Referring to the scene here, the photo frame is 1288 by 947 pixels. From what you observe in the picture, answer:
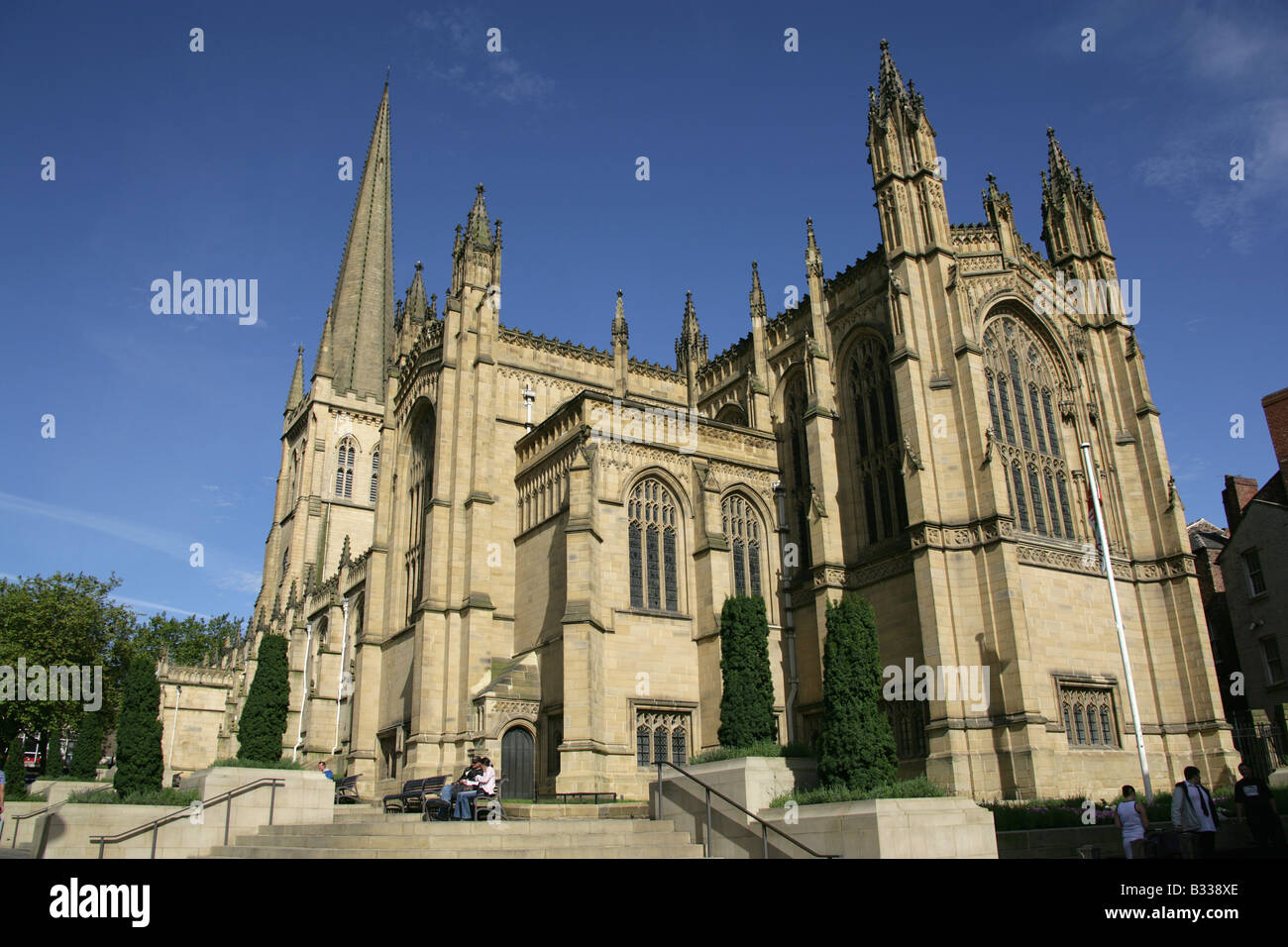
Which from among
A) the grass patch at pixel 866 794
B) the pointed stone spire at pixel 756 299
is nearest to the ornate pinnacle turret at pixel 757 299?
the pointed stone spire at pixel 756 299

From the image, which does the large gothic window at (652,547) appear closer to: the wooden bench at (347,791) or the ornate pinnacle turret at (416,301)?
the wooden bench at (347,791)

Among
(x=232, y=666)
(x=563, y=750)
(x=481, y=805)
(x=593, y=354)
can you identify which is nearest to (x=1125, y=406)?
(x=593, y=354)

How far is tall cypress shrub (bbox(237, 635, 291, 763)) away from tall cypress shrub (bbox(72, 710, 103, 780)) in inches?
388

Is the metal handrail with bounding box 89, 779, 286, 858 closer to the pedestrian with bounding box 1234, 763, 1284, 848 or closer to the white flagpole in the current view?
the pedestrian with bounding box 1234, 763, 1284, 848

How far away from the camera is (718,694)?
28875 millimetres

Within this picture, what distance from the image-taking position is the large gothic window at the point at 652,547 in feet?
101

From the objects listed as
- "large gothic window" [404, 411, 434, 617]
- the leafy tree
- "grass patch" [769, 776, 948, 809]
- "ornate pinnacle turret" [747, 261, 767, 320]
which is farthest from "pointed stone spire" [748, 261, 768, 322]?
the leafy tree

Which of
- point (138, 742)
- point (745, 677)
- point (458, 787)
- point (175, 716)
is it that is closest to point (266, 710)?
point (138, 742)

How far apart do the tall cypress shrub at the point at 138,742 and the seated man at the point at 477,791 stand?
11.7 metres

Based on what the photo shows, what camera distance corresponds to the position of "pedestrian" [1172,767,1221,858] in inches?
494

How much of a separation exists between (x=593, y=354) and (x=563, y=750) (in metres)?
19.0

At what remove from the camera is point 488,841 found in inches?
588

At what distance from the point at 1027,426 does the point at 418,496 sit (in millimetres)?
24663
